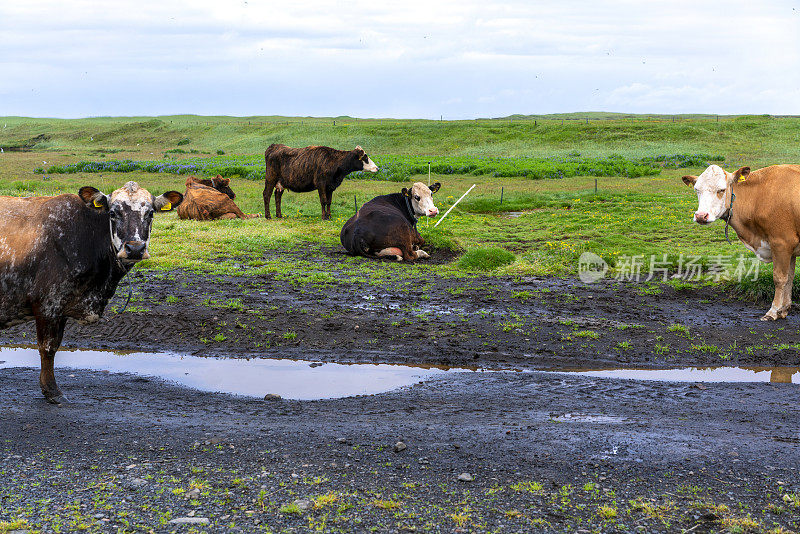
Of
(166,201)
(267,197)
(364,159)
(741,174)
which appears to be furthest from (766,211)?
(267,197)

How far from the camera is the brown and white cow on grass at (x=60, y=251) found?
7.73 m

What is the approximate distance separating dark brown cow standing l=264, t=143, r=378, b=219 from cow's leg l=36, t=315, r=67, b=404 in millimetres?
15541

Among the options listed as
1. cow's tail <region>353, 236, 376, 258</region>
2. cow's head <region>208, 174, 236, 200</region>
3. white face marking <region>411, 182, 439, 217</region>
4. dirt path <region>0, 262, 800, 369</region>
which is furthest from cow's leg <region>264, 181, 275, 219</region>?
dirt path <region>0, 262, 800, 369</region>

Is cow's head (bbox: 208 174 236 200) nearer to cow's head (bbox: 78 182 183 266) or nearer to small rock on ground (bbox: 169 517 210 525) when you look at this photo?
cow's head (bbox: 78 182 183 266)

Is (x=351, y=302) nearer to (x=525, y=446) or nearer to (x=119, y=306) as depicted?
(x=119, y=306)

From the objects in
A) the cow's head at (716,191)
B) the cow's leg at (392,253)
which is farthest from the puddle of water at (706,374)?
the cow's leg at (392,253)

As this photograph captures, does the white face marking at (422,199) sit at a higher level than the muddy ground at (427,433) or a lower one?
higher

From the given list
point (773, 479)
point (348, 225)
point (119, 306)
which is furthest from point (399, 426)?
point (348, 225)

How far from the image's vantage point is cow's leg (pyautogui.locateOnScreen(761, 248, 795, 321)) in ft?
38.2

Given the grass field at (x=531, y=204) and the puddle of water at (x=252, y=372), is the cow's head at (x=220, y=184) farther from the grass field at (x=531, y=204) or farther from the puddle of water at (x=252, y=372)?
the puddle of water at (x=252, y=372)

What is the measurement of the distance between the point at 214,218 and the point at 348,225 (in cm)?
735

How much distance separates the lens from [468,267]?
15906 millimetres

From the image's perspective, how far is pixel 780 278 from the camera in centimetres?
1173

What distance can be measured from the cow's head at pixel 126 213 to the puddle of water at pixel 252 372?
2216mm
